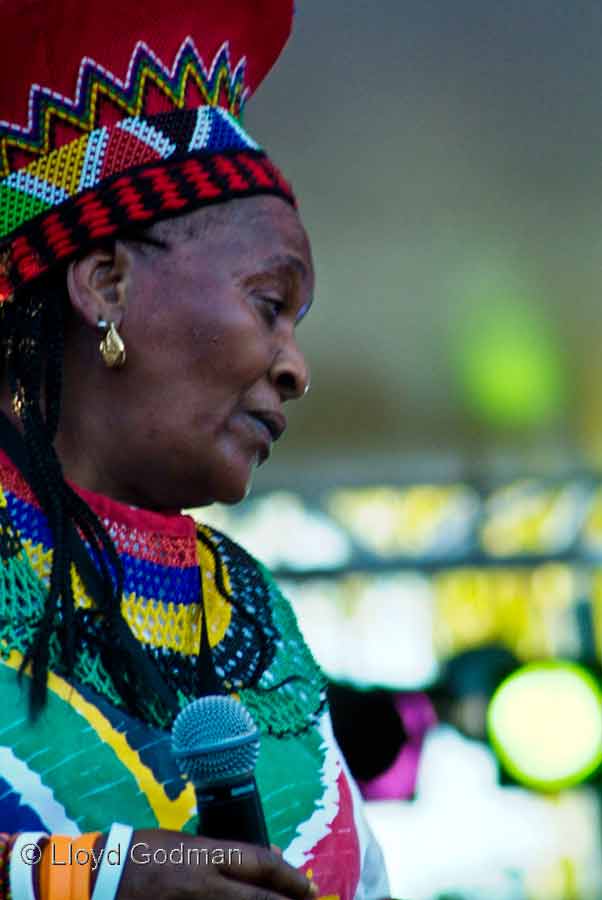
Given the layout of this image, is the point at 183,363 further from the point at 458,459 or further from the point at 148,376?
the point at 458,459

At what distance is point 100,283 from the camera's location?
165cm

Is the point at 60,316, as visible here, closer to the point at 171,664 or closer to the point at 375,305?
the point at 171,664

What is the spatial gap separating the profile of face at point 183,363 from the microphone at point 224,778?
427 millimetres

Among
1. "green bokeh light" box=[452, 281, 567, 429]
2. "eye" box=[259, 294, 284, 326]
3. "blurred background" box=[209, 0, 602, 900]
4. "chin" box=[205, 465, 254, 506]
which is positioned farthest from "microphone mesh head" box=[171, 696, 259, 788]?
"green bokeh light" box=[452, 281, 567, 429]

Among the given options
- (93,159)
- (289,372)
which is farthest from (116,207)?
(289,372)

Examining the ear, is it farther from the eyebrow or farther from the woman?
the eyebrow

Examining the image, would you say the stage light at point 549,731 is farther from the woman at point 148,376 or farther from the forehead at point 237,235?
the forehead at point 237,235

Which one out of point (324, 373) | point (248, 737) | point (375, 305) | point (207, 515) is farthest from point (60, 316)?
point (207, 515)

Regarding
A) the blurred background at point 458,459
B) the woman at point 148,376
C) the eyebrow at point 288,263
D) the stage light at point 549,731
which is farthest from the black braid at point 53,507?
the stage light at point 549,731

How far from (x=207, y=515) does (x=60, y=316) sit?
15.6ft

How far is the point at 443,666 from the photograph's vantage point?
6387 millimetres

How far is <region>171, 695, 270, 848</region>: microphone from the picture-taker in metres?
1.22

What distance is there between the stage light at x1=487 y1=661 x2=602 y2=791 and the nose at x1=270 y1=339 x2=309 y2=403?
464 centimetres

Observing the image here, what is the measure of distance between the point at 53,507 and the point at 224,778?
0.44m
